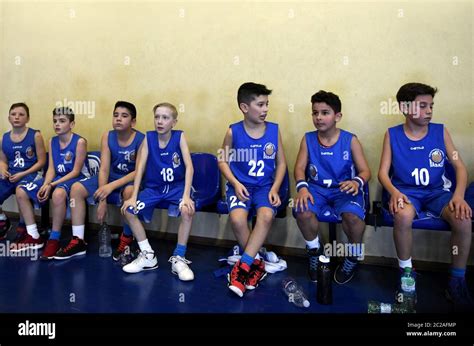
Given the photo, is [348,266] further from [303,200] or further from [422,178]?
[422,178]

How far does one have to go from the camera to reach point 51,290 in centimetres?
254

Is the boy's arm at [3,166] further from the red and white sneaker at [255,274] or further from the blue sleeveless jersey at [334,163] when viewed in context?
the blue sleeveless jersey at [334,163]

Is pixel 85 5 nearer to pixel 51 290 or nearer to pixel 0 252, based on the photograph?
pixel 0 252

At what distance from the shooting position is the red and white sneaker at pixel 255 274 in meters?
2.60

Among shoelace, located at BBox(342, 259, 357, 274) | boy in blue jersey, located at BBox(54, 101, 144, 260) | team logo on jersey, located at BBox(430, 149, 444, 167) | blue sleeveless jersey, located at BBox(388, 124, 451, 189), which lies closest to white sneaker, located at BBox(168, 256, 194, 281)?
boy in blue jersey, located at BBox(54, 101, 144, 260)

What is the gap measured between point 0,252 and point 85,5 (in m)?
2.38

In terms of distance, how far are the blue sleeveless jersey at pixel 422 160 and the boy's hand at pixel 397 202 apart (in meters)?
0.22

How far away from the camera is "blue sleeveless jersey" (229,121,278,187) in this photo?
9.61 feet

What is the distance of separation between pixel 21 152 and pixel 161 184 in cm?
148

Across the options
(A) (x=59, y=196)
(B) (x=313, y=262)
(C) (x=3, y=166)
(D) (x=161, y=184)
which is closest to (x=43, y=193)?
(A) (x=59, y=196)

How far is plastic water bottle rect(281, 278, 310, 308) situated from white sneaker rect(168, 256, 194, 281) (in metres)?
0.61

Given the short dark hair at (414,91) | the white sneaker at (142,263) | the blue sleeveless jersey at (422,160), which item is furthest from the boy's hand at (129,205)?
the short dark hair at (414,91)

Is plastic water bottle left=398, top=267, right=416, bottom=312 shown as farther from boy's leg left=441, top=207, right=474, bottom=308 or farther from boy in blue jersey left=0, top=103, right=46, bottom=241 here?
boy in blue jersey left=0, top=103, right=46, bottom=241

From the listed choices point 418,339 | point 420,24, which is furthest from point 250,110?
point 418,339
